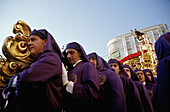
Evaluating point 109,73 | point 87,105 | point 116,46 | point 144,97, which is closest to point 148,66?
point 144,97

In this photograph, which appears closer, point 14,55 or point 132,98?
point 14,55

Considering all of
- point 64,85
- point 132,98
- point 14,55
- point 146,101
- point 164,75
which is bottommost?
point 146,101

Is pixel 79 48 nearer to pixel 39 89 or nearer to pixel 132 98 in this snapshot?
pixel 39 89

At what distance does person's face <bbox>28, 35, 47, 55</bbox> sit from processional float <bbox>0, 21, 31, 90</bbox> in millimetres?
221

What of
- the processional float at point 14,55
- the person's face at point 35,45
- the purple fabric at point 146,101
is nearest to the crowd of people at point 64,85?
the person's face at point 35,45

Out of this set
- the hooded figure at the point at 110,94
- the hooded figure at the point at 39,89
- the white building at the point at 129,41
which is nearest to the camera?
the hooded figure at the point at 39,89

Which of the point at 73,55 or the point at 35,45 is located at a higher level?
the point at 35,45

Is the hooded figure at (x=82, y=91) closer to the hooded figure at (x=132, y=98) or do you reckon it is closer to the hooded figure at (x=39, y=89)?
the hooded figure at (x=39, y=89)

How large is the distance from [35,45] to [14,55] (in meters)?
0.36

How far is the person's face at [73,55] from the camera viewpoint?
2223 mm

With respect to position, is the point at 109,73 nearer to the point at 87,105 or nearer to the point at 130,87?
the point at 130,87

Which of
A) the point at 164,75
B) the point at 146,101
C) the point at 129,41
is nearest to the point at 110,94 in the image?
the point at 164,75

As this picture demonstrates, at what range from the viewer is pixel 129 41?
27828 millimetres

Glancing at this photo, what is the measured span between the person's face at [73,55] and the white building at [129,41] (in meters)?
25.4
